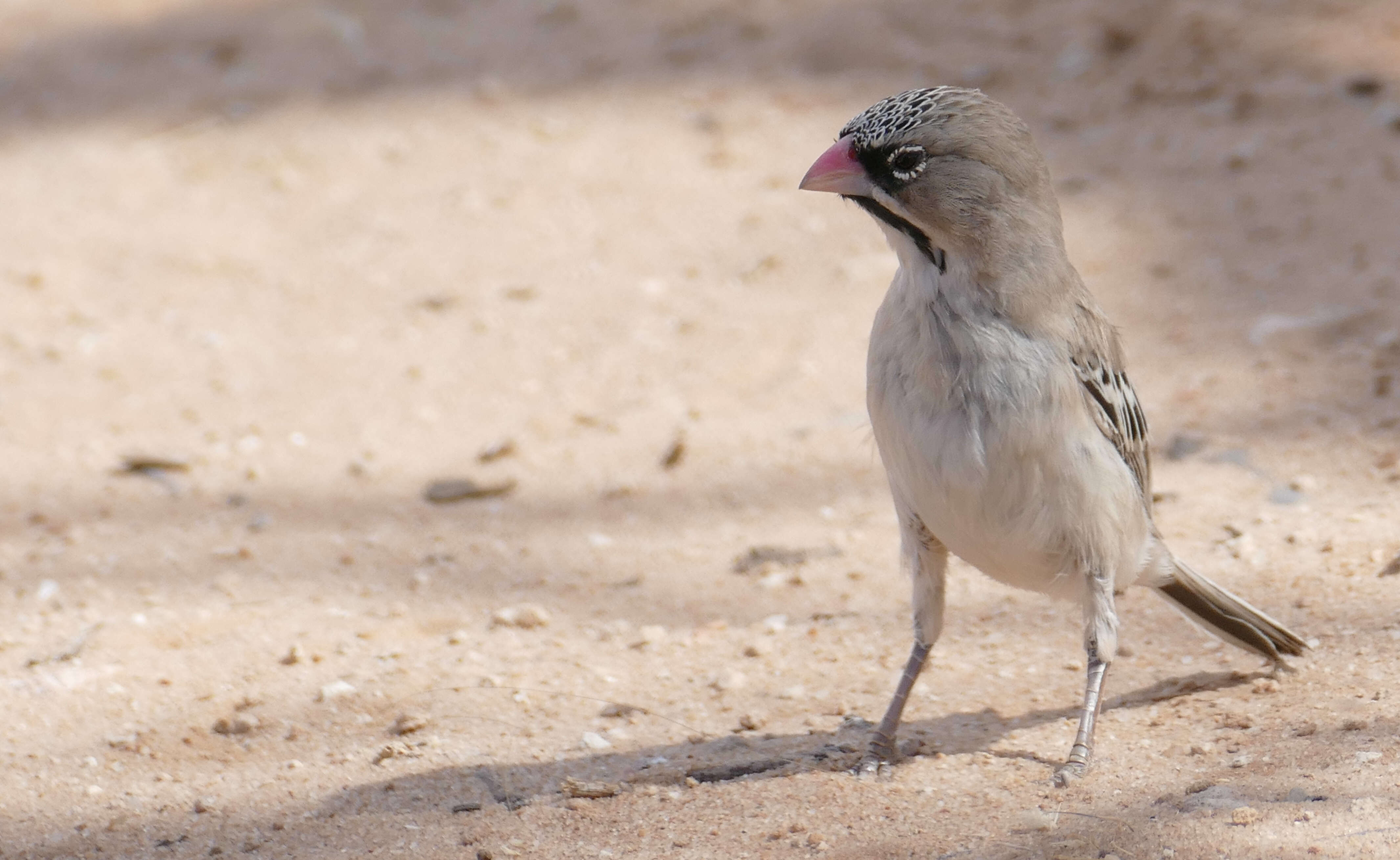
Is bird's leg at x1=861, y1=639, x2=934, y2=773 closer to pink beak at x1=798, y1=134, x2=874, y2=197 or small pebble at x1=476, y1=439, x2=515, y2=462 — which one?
pink beak at x1=798, y1=134, x2=874, y2=197

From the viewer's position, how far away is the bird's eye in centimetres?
365

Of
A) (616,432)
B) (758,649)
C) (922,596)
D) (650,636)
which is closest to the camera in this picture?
(922,596)

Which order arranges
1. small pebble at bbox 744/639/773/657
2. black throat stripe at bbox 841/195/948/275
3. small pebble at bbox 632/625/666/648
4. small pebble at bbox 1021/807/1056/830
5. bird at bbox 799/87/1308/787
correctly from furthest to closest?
small pebble at bbox 632/625/666/648
small pebble at bbox 744/639/773/657
black throat stripe at bbox 841/195/948/275
bird at bbox 799/87/1308/787
small pebble at bbox 1021/807/1056/830

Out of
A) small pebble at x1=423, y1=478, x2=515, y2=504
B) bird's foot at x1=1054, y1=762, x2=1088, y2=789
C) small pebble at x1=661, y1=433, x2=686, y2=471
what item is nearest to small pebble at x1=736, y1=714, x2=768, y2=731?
bird's foot at x1=1054, y1=762, x2=1088, y2=789

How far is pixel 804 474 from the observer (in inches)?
232

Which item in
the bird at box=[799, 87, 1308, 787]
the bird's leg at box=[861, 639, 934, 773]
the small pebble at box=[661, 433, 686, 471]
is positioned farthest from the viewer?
the small pebble at box=[661, 433, 686, 471]

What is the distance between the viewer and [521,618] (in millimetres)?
4848

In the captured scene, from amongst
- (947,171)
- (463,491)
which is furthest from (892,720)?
(463,491)

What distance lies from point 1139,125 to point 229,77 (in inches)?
227

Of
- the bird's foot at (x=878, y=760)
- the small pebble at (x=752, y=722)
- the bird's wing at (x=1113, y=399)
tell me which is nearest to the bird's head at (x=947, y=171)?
the bird's wing at (x=1113, y=399)

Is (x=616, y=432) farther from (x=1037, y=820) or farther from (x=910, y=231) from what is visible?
(x=1037, y=820)

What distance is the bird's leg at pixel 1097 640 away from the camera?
12.4ft

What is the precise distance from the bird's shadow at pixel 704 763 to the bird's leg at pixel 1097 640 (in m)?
0.16

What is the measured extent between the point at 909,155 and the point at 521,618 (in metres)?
2.13
